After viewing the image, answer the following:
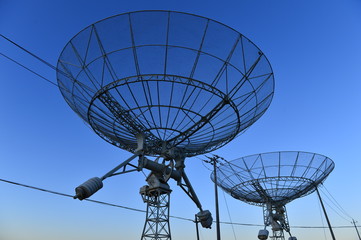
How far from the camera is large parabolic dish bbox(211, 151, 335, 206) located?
3088 cm

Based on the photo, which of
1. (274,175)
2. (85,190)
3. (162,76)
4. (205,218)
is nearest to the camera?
(85,190)

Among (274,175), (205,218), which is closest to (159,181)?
(205,218)

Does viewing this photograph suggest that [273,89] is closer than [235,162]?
Yes

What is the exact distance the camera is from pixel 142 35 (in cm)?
1597

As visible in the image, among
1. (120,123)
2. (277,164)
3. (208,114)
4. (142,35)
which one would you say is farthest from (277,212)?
(142,35)

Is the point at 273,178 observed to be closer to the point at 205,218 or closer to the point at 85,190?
the point at 205,218

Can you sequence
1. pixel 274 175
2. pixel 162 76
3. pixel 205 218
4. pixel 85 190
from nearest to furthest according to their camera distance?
1. pixel 85 190
2. pixel 162 76
3. pixel 205 218
4. pixel 274 175

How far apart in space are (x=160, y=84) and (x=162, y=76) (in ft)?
1.75

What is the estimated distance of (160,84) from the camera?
16844 millimetres

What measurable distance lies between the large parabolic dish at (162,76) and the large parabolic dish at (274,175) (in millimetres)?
13749

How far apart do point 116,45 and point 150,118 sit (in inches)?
200

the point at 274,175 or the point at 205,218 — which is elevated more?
the point at 274,175

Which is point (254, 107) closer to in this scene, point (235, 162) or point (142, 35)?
point (142, 35)

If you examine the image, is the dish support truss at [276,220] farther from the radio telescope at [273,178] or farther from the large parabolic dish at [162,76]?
the large parabolic dish at [162,76]
